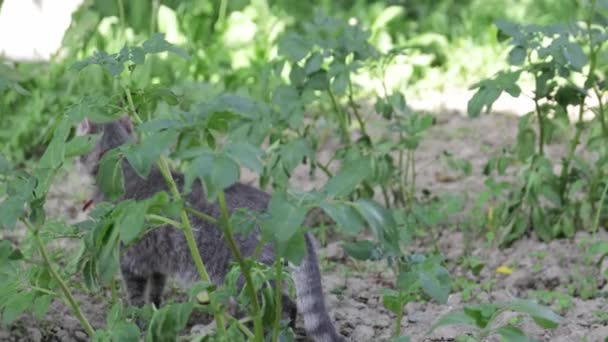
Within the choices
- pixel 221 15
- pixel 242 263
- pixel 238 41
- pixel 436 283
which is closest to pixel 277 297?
pixel 242 263

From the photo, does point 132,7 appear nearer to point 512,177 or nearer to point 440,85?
point 440,85

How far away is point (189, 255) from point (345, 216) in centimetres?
196

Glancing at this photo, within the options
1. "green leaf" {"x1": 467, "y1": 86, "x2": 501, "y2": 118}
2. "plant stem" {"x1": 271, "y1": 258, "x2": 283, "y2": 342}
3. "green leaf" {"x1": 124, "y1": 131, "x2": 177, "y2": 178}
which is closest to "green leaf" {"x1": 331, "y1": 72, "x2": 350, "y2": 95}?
"green leaf" {"x1": 467, "y1": 86, "x2": 501, "y2": 118}

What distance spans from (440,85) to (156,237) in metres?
3.86

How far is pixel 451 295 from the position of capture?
481cm

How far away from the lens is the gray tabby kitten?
4094 millimetres

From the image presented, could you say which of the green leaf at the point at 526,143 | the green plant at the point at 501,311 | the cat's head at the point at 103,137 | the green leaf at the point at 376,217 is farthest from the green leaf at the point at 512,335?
the cat's head at the point at 103,137

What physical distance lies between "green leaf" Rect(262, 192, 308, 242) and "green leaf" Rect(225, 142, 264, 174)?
0.15m

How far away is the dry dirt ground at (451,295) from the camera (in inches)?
167

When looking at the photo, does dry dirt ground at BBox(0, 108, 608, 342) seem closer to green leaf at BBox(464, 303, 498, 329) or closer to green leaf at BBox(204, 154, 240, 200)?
green leaf at BBox(464, 303, 498, 329)

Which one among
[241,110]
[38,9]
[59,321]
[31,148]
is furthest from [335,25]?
[38,9]

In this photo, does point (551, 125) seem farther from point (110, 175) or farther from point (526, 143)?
point (110, 175)

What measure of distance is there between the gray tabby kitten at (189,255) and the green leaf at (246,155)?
1.31m

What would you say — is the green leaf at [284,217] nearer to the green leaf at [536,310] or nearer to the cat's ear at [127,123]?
the green leaf at [536,310]
